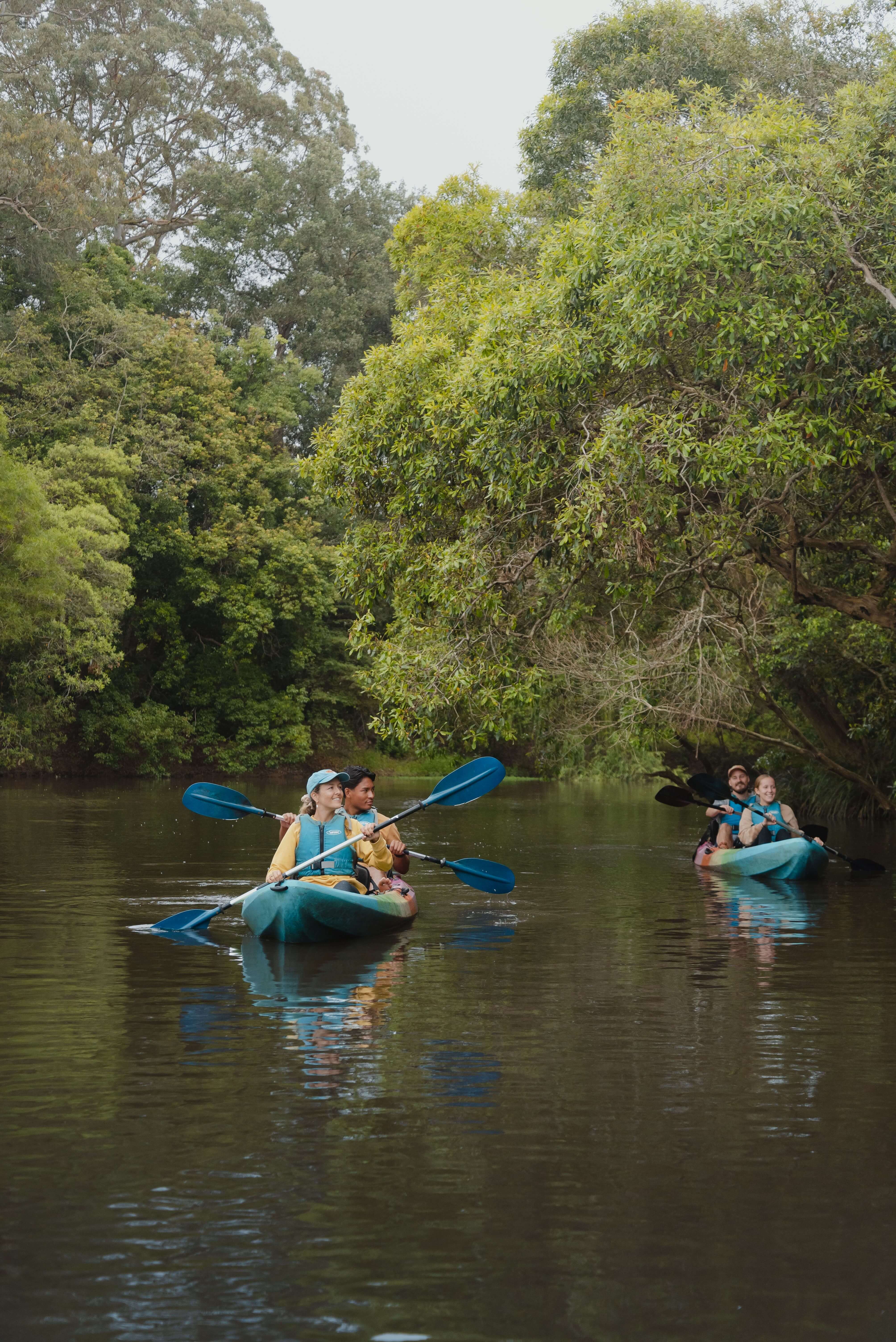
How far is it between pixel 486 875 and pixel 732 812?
4.22 meters

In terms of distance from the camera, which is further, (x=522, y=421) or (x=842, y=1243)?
(x=522, y=421)

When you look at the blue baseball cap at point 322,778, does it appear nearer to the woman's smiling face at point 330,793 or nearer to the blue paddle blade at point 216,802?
the woman's smiling face at point 330,793

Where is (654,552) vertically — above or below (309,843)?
above

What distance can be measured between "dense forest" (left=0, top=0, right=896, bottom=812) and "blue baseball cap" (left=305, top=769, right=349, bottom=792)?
2.74m

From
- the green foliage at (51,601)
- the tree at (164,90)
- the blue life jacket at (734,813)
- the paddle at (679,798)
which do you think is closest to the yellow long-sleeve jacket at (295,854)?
the paddle at (679,798)

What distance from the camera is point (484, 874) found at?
10.4m

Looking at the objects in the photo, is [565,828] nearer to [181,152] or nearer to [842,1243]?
[842,1243]

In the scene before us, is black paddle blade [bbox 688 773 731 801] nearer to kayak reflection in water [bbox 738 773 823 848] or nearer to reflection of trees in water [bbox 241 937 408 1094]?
kayak reflection in water [bbox 738 773 823 848]

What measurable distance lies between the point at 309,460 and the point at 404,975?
27.5 feet

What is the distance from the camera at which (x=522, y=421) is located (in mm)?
11531

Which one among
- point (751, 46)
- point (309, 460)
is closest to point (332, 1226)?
point (309, 460)

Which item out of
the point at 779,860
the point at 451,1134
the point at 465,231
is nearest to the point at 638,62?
the point at 465,231

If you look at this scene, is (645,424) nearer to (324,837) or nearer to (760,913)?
(760,913)

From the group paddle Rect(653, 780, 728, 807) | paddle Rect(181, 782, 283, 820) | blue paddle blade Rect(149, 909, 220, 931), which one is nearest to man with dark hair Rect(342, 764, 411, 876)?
paddle Rect(181, 782, 283, 820)
